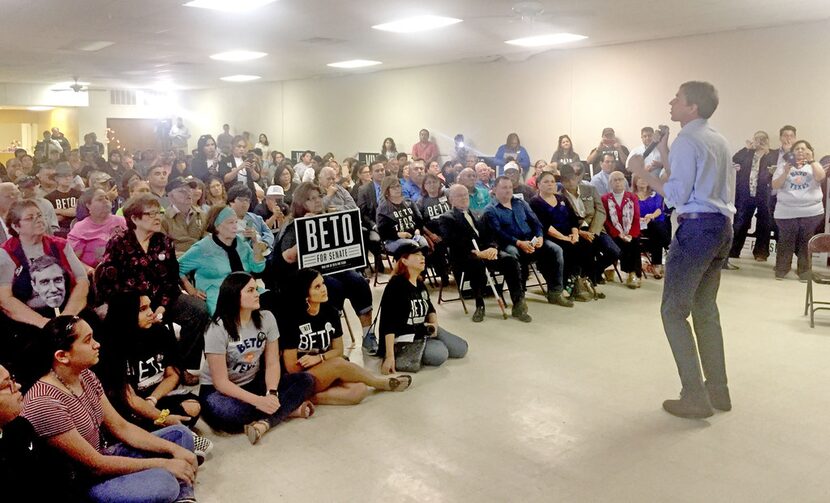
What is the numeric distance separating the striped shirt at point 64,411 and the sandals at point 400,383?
1823 millimetres

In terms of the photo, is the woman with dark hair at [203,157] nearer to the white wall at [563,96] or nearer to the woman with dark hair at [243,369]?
the white wall at [563,96]

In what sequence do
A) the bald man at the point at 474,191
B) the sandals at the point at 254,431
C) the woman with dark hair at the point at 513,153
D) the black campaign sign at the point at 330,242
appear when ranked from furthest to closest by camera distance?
the woman with dark hair at the point at 513,153 → the bald man at the point at 474,191 → the black campaign sign at the point at 330,242 → the sandals at the point at 254,431

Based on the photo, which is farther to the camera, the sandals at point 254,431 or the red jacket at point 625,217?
the red jacket at point 625,217

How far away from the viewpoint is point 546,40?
10055mm

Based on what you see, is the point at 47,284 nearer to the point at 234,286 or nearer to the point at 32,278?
the point at 32,278

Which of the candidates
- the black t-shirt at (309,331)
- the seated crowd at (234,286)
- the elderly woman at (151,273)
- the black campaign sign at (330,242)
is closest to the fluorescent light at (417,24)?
the seated crowd at (234,286)

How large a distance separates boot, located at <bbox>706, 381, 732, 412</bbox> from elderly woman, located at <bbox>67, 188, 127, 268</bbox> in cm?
387

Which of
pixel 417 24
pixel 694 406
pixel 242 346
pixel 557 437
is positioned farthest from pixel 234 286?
pixel 417 24

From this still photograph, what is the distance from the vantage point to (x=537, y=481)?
315 cm

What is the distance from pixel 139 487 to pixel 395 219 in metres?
4.22

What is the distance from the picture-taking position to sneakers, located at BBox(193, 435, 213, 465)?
326cm

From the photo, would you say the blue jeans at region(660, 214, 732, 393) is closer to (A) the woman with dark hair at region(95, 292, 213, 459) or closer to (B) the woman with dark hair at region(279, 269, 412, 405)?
(B) the woman with dark hair at region(279, 269, 412, 405)

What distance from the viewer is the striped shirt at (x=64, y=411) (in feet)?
8.12

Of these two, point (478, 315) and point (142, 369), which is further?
point (478, 315)
